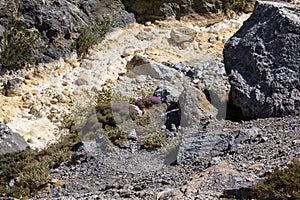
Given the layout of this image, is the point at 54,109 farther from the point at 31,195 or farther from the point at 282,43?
the point at 282,43

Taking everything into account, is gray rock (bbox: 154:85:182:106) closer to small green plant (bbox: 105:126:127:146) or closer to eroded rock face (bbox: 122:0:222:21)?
small green plant (bbox: 105:126:127:146)

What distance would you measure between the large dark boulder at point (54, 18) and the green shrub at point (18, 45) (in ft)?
0.73

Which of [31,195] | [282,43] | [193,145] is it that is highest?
[282,43]

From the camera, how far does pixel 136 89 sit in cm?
1489

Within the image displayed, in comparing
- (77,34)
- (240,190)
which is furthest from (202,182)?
(77,34)

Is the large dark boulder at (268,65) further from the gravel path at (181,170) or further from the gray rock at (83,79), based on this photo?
the gray rock at (83,79)

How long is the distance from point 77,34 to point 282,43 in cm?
700

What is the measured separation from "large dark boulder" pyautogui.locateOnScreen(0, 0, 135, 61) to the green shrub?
0.73 ft

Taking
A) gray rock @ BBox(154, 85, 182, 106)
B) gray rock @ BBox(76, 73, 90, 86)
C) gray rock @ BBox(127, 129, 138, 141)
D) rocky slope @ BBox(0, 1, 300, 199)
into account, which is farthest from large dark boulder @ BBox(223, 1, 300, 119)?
gray rock @ BBox(76, 73, 90, 86)

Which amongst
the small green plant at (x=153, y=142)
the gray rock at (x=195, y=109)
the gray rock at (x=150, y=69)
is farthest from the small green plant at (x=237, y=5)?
the small green plant at (x=153, y=142)

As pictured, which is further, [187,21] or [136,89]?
[187,21]

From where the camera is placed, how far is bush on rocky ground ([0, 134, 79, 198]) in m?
10.5

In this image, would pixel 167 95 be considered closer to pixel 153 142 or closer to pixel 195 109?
pixel 195 109

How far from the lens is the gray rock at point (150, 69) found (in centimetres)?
1533
